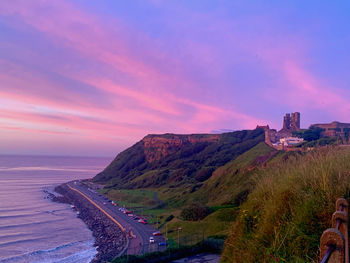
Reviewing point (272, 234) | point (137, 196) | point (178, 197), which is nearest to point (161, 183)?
point (137, 196)

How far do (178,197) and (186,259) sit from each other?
1454 inches

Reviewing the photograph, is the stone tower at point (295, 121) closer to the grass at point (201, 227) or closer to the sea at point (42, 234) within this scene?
the sea at point (42, 234)

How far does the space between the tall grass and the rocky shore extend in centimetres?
2092

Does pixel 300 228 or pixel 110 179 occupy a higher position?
pixel 300 228

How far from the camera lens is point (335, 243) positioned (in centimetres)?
209

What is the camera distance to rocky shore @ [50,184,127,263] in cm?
2578

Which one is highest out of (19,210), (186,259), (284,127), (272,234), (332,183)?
(284,127)

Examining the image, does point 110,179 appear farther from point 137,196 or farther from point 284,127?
point 284,127

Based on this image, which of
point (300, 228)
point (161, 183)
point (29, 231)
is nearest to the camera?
point (300, 228)

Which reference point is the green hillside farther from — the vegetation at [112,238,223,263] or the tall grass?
the tall grass

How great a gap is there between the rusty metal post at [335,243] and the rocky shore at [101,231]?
23.8 metres

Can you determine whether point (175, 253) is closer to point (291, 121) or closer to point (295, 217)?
point (295, 217)

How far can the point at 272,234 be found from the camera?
449cm

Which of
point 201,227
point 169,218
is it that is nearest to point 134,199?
point 169,218
